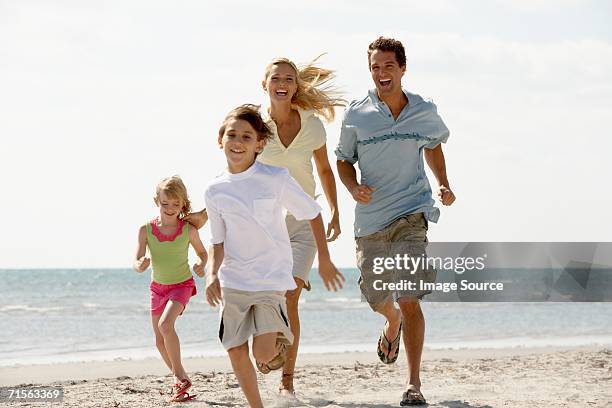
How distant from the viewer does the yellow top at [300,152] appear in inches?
254

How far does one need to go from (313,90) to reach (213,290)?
2087mm

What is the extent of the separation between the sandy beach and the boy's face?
1950 mm

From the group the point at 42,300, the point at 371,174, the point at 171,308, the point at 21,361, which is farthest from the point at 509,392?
the point at 42,300

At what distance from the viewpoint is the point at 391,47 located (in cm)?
640

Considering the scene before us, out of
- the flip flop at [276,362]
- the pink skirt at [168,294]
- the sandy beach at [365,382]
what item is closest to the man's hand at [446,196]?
the sandy beach at [365,382]

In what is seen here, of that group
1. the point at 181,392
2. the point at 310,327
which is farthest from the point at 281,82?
the point at 310,327

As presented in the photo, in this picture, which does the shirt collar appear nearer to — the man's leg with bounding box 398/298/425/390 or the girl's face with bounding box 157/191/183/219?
the man's leg with bounding box 398/298/425/390

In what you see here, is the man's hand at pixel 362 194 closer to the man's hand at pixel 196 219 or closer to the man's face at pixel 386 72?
the man's face at pixel 386 72

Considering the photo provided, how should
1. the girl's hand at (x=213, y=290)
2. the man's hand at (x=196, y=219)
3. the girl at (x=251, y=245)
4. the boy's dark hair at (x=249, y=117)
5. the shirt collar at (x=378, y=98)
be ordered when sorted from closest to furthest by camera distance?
the girl's hand at (x=213, y=290) < the girl at (x=251, y=245) < the boy's dark hair at (x=249, y=117) < the shirt collar at (x=378, y=98) < the man's hand at (x=196, y=219)

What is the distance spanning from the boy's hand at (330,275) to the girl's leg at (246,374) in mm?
566

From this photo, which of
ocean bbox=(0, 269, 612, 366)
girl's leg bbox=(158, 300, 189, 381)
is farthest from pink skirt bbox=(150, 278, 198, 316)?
ocean bbox=(0, 269, 612, 366)

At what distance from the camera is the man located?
634 centimetres

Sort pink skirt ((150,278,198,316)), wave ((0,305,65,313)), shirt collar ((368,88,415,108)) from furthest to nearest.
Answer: wave ((0,305,65,313)) → pink skirt ((150,278,198,316)) → shirt collar ((368,88,415,108))

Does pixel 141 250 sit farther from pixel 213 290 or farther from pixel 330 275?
pixel 330 275
